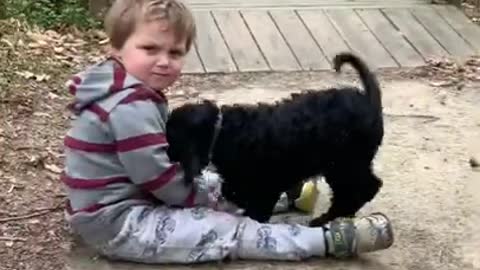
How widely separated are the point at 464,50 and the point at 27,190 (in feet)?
10.5

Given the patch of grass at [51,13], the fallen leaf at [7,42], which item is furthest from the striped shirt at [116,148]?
the patch of grass at [51,13]

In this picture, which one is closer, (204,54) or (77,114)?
(77,114)

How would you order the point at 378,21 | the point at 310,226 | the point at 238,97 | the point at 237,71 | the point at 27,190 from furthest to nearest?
the point at 378,21 → the point at 237,71 → the point at 238,97 → the point at 27,190 → the point at 310,226

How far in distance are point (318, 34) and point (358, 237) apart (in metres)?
3.14

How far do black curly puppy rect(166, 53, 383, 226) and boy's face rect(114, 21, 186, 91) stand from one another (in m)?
0.14

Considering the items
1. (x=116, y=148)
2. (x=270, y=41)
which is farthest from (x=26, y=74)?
(x=116, y=148)

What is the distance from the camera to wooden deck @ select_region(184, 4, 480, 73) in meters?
6.43

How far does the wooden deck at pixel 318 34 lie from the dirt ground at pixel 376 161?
0.24m

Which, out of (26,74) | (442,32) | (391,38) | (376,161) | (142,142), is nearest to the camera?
(142,142)

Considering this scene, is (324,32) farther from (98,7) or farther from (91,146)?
(91,146)

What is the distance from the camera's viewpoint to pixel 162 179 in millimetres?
3756

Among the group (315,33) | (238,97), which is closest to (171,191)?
(238,97)

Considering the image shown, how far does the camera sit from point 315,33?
6.89 meters

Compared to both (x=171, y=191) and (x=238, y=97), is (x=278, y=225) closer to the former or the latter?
(x=171, y=191)
